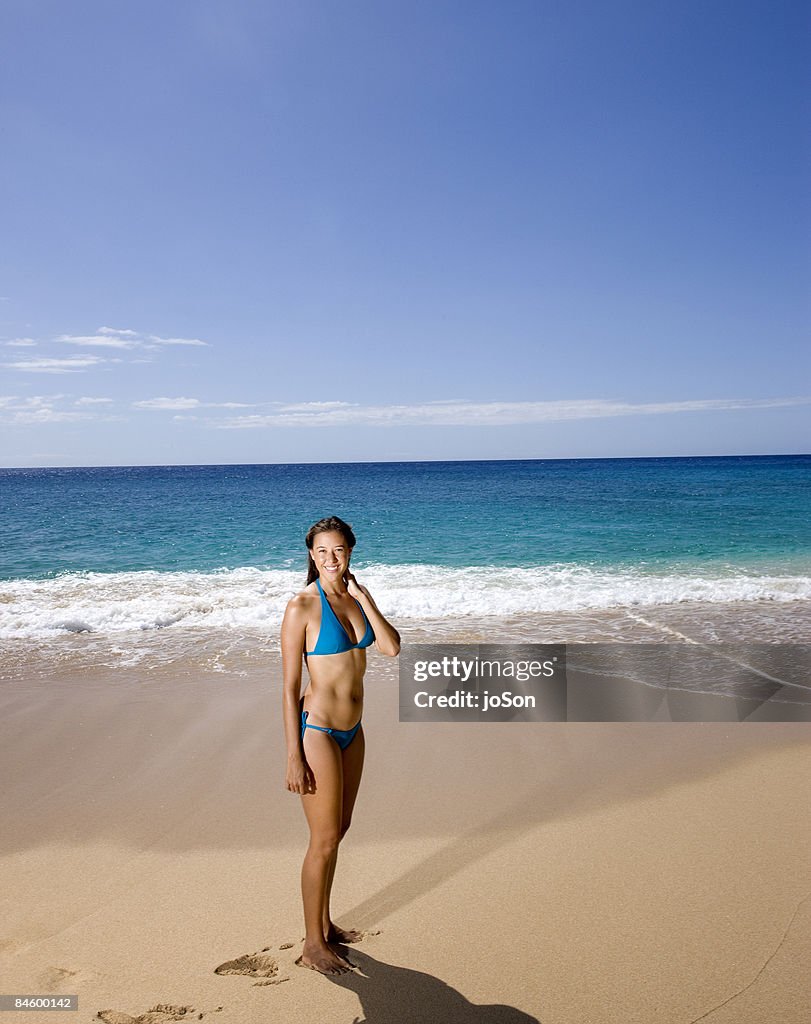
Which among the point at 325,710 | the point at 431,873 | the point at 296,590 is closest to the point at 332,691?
the point at 325,710

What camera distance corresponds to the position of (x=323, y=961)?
301 centimetres

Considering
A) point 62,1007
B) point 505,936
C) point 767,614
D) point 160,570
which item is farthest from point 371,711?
point 160,570

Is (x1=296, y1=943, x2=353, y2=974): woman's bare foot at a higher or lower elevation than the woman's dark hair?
lower

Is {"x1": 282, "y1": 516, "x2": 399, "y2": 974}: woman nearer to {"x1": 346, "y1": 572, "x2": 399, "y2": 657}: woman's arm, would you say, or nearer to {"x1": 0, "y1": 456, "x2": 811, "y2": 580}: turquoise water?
{"x1": 346, "y1": 572, "x2": 399, "y2": 657}: woman's arm

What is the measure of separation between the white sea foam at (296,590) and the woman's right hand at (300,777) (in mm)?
7003

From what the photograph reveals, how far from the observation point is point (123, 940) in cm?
326

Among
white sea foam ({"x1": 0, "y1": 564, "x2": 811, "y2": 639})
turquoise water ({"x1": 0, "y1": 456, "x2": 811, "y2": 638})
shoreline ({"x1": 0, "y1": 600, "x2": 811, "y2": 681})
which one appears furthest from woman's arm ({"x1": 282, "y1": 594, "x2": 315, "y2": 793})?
turquoise water ({"x1": 0, "y1": 456, "x2": 811, "y2": 638})

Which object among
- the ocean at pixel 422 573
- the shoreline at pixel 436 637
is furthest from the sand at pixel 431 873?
the ocean at pixel 422 573

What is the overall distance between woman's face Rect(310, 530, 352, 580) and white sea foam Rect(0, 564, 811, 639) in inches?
273

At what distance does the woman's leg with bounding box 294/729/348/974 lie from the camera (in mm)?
2949

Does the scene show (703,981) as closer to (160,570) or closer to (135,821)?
(135,821)

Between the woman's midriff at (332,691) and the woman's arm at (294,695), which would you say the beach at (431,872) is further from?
the woman's midriff at (332,691)

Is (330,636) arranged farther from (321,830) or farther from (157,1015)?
(157,1015)

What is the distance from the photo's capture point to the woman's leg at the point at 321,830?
9.68ft
